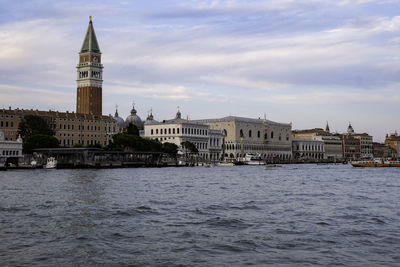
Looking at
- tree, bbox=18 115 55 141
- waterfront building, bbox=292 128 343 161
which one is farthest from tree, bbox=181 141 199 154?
waterfront building, bbox=292 128 343 161

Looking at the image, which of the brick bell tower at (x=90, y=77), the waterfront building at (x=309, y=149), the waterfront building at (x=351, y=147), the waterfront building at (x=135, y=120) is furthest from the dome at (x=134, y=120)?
the waterfront building at (x=351, y=147)

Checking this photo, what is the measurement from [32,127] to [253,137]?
55042 millimetres

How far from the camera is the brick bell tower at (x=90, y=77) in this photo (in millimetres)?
100119

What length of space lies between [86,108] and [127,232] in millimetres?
85752

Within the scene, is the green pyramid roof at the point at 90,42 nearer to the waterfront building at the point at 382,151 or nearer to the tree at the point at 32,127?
the tree at the point at 32,127

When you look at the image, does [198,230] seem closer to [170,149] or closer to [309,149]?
[170,149]

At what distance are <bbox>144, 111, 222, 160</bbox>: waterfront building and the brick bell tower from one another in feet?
34.8

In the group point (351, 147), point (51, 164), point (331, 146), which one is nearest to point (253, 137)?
point (331, 146)

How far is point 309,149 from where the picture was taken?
138250 mm

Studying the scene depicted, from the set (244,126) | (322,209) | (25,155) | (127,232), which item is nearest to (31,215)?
(127,232)

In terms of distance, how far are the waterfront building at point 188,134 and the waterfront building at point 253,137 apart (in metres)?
3.67

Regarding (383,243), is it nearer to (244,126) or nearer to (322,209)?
(322,209)

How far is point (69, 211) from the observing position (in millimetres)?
19438

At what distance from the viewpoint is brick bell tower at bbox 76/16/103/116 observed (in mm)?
100119
